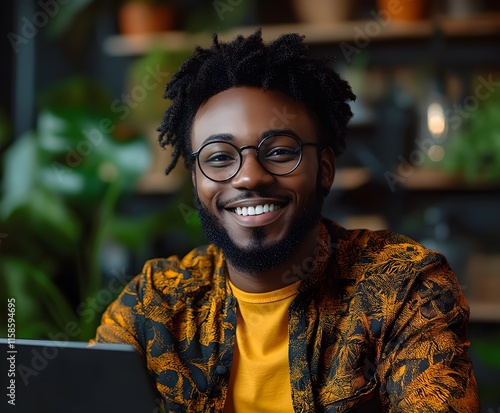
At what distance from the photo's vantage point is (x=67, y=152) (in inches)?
103

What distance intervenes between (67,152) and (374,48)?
1.23 m

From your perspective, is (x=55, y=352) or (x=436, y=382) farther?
(x=436, y=382)

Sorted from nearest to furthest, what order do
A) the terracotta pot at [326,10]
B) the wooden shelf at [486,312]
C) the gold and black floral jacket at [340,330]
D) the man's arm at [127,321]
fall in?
the gold and black floral jacket at [340,330] → the man's arm at [127,321] → the wooden shelf at [486,312] → the terracotta pot at [326,10]

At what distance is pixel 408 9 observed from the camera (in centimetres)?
258

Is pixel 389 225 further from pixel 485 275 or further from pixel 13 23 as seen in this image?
pixel 13 23

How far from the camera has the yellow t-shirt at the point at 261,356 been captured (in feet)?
4.28

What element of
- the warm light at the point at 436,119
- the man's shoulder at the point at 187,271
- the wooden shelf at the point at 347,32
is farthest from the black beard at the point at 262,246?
the warm light at the point at 436,119

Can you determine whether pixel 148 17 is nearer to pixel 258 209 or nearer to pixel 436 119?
pixel 436 119

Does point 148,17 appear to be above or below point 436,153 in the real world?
above

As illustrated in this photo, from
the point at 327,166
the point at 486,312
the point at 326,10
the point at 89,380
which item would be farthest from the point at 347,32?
the point at 89,380

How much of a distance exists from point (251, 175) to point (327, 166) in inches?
8.4

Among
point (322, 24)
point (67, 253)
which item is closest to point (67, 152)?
point (67, 253)

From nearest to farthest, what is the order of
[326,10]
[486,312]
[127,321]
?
[127,321] → [486,312] → [326,10]

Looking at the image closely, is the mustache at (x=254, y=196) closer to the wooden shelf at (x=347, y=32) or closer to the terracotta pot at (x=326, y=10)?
the wooden shelf at (x=347, y=32)
